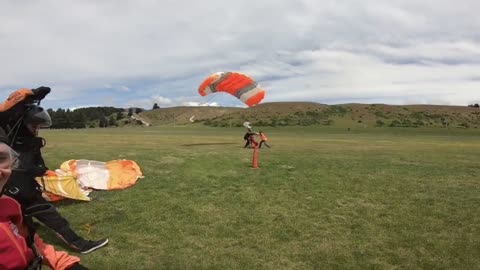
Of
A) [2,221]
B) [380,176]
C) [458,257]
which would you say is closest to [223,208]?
[458,257]

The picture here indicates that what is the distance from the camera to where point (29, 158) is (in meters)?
8.26

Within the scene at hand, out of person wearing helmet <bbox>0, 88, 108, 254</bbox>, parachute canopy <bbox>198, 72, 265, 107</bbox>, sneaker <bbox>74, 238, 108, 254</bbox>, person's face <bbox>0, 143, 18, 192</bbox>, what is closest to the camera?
person's face <bbox>0, 143, 18, 192</bbox>

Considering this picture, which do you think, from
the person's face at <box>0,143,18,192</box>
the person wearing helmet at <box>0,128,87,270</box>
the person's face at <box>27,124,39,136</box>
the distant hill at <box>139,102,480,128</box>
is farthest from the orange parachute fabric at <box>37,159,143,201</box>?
the distant hill at <box>139,102,480,128</box>

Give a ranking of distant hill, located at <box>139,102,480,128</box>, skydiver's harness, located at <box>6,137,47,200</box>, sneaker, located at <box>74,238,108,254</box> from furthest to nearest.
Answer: distant hill, located at <box>139,102,480,128</box> → sneaker, located at <box>74,238,108,254</box> → skydiver's harness, located at <box>6,137,47,200</box>

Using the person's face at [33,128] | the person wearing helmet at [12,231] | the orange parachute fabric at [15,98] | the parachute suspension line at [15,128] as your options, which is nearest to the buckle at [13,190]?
the parachute suspension line at [15,128]

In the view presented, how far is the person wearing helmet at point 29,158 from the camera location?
7129 mm

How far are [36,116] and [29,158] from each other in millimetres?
1257

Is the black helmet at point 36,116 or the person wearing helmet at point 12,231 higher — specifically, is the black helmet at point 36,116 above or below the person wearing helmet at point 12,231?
above

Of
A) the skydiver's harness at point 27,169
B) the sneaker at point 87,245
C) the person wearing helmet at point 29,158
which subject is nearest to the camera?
the person wearing helmet at point 29,158

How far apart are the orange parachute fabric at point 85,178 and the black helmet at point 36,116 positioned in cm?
385

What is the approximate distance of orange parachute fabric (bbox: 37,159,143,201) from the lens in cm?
1167

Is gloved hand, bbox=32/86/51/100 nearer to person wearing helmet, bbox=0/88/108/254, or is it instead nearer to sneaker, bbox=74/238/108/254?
person wearing helmet, bbox=0/88/108/254

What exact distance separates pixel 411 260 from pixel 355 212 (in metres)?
3.03

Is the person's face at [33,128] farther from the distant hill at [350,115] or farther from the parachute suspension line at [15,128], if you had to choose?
the distant hill at [350,115]
